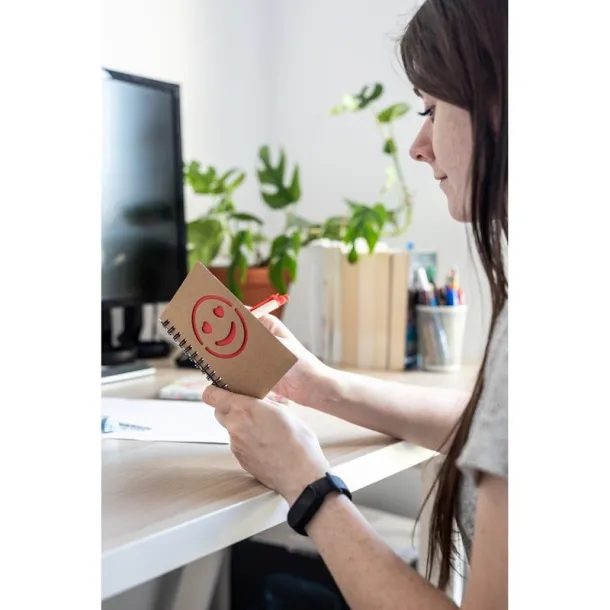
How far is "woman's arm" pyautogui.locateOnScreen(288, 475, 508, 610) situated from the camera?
1.80ft

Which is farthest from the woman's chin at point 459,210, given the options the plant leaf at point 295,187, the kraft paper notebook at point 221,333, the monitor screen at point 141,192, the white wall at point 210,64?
the white wall at point 210,64

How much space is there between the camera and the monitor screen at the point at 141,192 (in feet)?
4.12

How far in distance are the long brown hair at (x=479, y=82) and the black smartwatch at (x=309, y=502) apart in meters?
0.10

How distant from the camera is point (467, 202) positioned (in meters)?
0.63

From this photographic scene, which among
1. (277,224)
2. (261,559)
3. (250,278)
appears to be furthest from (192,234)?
(261,559)

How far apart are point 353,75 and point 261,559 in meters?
0.92

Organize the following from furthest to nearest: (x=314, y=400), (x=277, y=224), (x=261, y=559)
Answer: (x=277, y=224) → (x=261, y=559) → (x=314, y=400)

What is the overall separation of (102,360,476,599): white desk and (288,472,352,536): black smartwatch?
2cm

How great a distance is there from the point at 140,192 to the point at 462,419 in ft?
2.54

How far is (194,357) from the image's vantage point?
2.26 feet

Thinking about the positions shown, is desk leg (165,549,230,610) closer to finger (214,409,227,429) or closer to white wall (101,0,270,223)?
finger (214,409,227,429)

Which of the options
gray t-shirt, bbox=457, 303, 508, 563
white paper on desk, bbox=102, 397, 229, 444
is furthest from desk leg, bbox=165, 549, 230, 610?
gray t-shirt, bbox=457, 303, 508, 563

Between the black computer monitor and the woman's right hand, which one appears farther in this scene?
the black computer monitor
